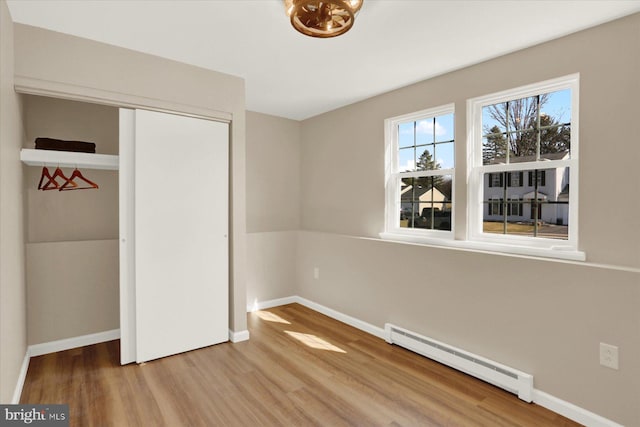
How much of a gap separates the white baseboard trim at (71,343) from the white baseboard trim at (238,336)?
1.15m

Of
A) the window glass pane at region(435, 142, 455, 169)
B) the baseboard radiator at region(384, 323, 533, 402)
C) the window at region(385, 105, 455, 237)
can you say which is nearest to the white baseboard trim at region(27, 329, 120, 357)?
the baseboard radiator at region(384, 323, 533, 402)

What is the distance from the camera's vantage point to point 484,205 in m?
2.92

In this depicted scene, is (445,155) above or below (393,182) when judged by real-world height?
above

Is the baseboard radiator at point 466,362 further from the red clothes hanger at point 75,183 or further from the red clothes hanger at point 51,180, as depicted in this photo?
the red clothes hanger at point 51,180

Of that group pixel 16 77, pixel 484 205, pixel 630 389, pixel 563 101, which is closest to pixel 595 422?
pixel 630 389

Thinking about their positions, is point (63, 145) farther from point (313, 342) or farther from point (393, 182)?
point (393, 182)

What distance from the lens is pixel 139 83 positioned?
9.15 feet

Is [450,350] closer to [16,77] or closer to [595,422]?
[595,422]

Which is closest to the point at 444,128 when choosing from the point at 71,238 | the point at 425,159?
the point at 425,159

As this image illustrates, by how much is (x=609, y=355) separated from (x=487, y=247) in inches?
39.1

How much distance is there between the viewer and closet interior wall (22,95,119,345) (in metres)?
3.03

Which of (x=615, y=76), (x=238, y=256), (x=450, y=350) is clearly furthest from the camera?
(x=238, y=256)

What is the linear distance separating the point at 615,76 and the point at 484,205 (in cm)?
120

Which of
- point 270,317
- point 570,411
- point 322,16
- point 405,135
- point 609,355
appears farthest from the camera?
point 270,317
